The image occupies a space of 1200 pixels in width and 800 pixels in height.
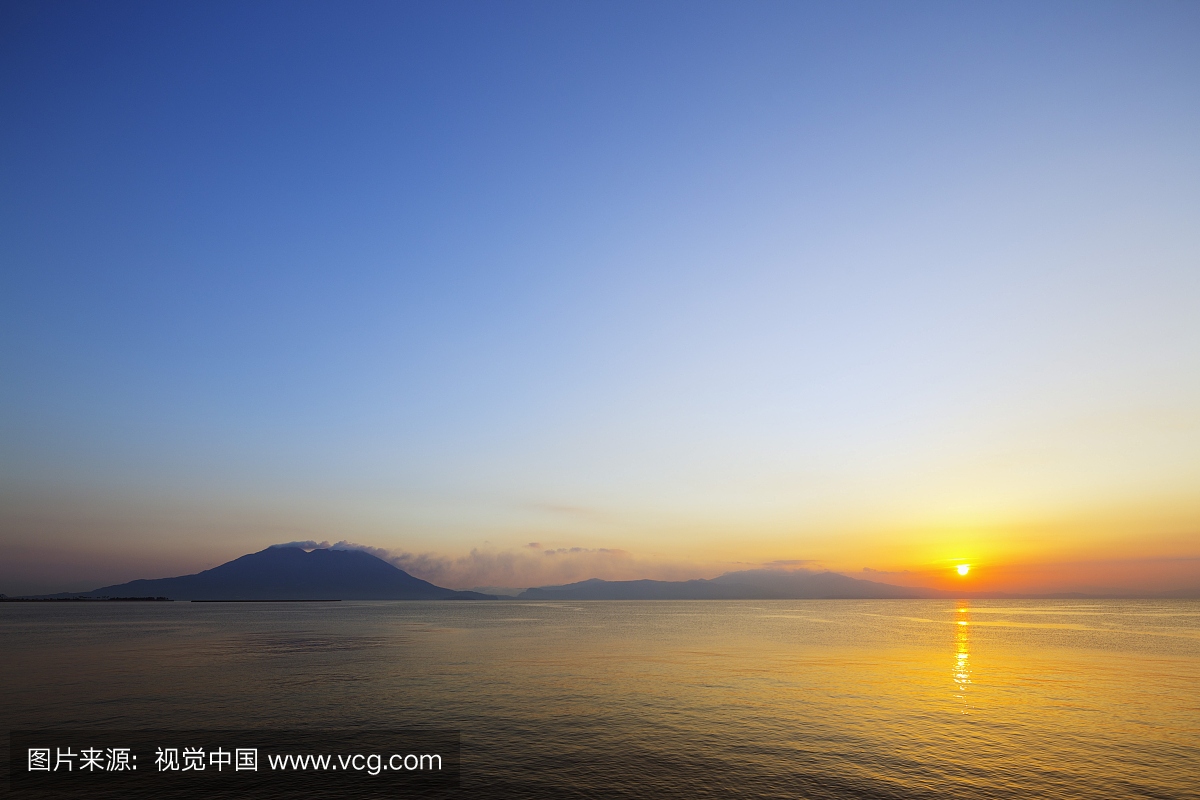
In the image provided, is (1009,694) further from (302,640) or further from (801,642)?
(302,640)

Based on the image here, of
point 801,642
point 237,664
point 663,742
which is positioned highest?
point 663,742

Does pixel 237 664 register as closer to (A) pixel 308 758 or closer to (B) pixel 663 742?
(A) pixel 308 758

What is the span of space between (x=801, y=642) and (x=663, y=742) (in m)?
74.8

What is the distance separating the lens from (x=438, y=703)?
43.1 meters

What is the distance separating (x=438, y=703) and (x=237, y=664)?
1355 inches

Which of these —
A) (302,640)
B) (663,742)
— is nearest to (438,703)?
(663,742)

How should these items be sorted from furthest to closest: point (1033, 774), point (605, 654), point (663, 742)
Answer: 1. point (605, 654)
2. point (663, 742)
3. point (1033, 774)

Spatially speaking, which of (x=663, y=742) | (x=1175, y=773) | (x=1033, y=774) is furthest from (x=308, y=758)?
(x=1175, y=773)

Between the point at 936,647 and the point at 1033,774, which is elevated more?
the point at 1033,774

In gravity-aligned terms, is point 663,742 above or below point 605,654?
above

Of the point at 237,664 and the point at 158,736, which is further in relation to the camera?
the point at 237,664

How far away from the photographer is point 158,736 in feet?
110

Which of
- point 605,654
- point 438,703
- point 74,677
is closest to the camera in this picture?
point 438,703

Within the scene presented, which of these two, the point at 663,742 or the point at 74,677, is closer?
the point at 663,742
